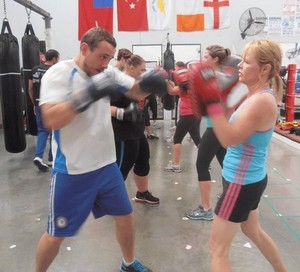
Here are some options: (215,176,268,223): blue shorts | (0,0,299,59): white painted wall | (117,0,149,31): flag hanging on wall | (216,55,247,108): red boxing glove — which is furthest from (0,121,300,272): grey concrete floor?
(0,0,299,59): white painted wall

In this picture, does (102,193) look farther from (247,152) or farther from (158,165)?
(158,165)

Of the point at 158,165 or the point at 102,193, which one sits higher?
the point at 102,193

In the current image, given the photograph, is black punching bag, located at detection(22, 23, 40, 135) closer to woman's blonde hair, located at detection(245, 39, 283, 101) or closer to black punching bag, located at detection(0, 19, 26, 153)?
black punching bag, located at detection(0, 19, 26, 153)

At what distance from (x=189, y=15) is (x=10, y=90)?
4746mm

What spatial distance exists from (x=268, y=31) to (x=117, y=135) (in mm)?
6754

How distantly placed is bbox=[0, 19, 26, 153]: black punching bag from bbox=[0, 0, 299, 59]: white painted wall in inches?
184

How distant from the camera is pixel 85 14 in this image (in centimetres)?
673

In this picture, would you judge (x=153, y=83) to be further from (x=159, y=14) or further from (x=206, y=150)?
(x=159, y=14)

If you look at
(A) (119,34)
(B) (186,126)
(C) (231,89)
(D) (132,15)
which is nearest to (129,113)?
(C) (231,89)

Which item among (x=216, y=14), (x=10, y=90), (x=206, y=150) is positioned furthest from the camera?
(x=216, y=14)

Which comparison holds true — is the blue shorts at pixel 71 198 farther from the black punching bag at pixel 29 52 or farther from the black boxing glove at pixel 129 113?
the black punching bag at pixel 29 52

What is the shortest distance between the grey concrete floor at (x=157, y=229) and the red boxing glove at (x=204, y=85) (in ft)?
3.73

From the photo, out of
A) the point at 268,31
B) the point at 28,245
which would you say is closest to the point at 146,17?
the point at 268,31

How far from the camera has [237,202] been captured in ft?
4.34
